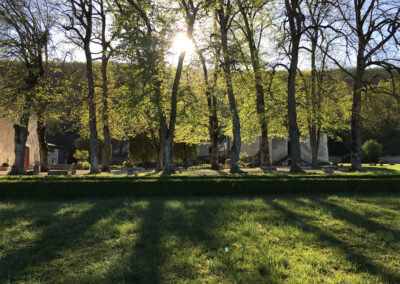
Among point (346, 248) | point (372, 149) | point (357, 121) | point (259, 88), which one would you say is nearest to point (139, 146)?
point (259, 88)

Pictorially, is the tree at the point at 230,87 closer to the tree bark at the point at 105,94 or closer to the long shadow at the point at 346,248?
the tree bark at the point at 105,94

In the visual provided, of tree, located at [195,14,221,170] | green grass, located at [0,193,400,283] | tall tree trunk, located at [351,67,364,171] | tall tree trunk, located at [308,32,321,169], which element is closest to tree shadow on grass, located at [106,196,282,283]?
green grass, located at [0,193,400,283]

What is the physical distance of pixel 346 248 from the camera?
14.9 ft

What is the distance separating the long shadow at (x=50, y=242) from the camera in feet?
12.7

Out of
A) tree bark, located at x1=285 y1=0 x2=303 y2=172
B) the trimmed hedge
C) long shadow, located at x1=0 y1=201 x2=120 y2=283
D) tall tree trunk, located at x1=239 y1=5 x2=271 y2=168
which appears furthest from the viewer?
tall tree trunk, located at x1=239 y1=5 x2=271 y2=168

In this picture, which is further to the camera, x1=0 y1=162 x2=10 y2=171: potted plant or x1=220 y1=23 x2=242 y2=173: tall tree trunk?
x1=0 y1=162 x2=10 y2=171: potted plant

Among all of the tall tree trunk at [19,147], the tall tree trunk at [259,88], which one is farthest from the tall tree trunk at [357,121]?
the tall tree trunk at [19,147]

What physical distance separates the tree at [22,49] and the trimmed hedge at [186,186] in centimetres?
783

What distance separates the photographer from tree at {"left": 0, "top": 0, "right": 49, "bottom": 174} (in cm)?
1691

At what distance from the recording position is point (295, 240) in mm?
4867

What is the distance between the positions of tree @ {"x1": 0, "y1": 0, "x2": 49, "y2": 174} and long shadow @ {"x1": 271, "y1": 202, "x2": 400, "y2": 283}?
16320 mm

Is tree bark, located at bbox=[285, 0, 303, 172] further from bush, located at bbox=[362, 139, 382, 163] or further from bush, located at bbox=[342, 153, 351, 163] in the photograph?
bush, located at bbox=[342, 153, 351, 163]

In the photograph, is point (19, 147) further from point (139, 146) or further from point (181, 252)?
point (181, 252)

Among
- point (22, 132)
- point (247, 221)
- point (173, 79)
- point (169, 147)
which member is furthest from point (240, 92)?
point (247, 221)
